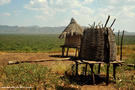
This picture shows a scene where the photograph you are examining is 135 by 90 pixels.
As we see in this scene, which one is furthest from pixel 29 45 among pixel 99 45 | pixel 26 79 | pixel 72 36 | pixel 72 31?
pixel 99 45

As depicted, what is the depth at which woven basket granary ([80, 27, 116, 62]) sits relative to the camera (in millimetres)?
6547

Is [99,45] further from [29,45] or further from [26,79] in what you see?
[29,45]

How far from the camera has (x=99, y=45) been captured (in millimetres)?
6605

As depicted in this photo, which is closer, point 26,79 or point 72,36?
point 26,79

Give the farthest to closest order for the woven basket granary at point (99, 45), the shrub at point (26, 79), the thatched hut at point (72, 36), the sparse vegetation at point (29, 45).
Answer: the sparse vegetation at point (29, 45) < the thatched hut at point (72, 36) < the woven basket granary at point (99, 45) < the shrub at point (26, 79)

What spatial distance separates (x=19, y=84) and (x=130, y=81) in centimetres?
455

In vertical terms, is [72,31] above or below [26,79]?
above

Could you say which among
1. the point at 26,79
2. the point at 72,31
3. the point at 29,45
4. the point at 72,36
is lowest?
the point at 29,45

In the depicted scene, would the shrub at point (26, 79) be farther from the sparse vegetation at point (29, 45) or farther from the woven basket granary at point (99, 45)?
the sparse vegetation at point (29, 45)

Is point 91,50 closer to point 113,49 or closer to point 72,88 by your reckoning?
point 113,49

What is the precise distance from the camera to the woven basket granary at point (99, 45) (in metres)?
6.55

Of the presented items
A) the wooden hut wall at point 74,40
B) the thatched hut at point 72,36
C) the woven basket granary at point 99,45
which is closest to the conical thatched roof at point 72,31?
the thatched hut at point 72,36

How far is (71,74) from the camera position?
320 inches

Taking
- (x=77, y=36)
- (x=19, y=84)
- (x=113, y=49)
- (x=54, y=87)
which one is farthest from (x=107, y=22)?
(x=77, y=36)
